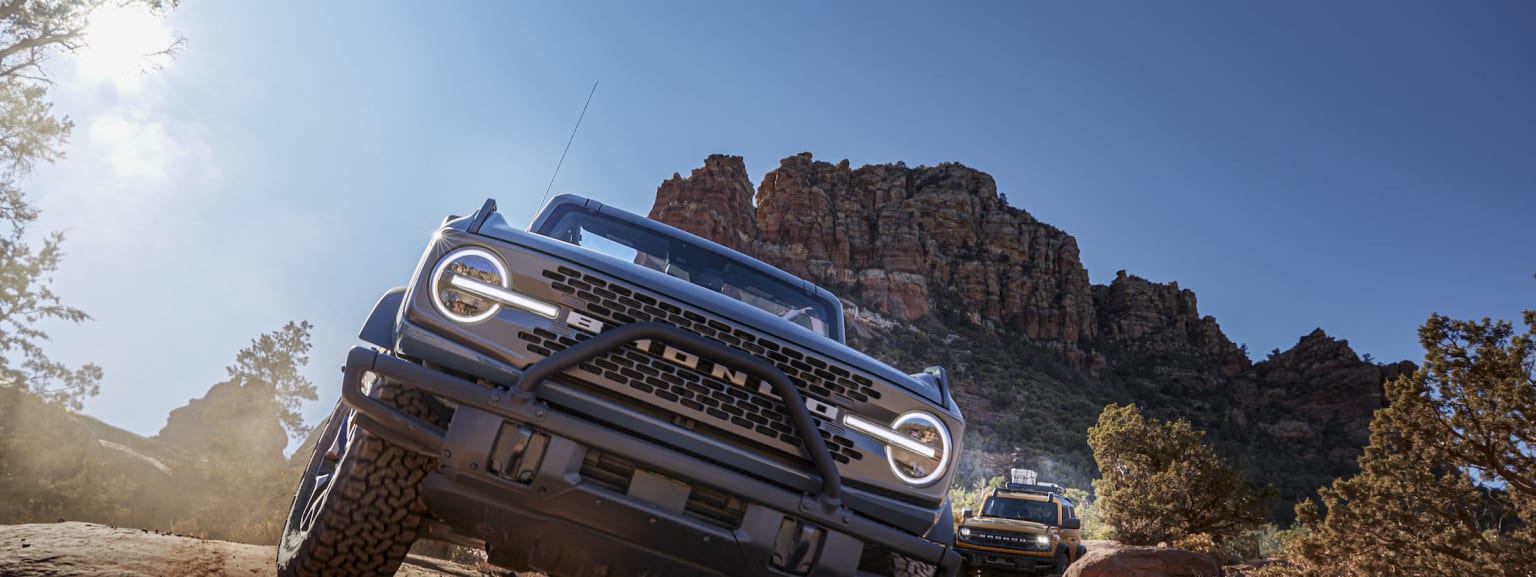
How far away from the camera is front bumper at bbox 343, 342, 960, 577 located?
7.08 feet

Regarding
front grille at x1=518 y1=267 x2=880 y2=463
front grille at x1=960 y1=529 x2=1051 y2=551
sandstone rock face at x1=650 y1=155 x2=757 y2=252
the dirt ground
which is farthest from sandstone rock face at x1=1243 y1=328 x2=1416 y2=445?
the dirt ground

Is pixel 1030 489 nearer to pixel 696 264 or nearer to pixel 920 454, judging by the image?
pixel 696 264

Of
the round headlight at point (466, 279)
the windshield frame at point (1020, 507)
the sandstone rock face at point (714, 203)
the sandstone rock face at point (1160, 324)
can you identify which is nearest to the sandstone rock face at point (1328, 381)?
the sandstone rock face at point (1160, 324)

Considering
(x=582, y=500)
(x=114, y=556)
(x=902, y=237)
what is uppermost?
(x=902, y=237)

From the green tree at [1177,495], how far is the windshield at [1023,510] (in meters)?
7.55

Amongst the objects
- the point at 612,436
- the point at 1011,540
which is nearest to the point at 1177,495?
the point at 1011,540

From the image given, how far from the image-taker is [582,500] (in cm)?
218

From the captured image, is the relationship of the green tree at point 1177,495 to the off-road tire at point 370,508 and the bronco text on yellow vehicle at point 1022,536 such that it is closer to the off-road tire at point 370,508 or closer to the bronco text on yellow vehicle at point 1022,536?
the bronco text on yellow vehicle at point 1022,536

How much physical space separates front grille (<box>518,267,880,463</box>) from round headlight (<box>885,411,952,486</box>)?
0.60 ft

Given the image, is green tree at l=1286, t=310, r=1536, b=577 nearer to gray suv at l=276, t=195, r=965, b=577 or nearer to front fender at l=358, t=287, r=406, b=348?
gray suv at l=276, t=195, r=965, b=577

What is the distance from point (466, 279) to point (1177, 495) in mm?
21587

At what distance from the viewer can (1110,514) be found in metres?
20.3

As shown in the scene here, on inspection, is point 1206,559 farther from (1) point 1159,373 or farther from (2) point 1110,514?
(1) point 1159,373

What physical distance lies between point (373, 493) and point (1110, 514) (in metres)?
21.9
